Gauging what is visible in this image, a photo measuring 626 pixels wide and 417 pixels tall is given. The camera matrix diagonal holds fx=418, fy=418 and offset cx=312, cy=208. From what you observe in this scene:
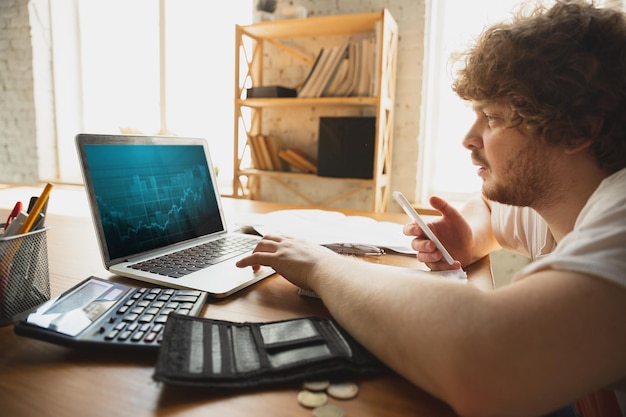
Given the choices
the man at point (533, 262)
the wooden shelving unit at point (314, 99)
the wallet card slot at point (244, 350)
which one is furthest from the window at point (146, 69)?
the wallet card slot at point (244, 350)

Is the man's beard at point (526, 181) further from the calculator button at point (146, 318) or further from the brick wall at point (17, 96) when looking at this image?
the brick wall at point (17, 96)

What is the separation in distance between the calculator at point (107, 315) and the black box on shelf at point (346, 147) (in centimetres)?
174

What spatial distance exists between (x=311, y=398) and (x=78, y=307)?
316 mm

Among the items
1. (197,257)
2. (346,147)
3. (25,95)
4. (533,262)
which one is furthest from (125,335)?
(25,95)

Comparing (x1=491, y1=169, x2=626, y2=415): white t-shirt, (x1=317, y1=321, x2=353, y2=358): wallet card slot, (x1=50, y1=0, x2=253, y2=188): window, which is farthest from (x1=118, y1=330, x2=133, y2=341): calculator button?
(x1=50, y1=0, x2=253, y2=188): window

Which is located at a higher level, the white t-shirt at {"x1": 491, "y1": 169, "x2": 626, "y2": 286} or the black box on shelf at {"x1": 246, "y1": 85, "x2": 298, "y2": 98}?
the black box on shelf at {"x1": 246, "y1": 85, "x2": 298, "y2": 98}

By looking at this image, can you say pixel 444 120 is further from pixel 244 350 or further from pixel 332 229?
pixel 244 350

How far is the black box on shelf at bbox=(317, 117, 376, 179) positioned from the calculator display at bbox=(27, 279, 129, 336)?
5.82 feet

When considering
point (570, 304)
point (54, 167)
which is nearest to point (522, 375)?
point (570, 304)

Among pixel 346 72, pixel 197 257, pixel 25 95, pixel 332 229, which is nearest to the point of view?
pixel 197 257

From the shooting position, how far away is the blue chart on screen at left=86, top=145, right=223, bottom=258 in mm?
715

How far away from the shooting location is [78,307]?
1.68ft

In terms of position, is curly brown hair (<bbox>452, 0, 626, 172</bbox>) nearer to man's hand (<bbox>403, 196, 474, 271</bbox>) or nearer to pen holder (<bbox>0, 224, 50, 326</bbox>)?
man's hand (<bbox>403, 196, 474, 271</bbox>)

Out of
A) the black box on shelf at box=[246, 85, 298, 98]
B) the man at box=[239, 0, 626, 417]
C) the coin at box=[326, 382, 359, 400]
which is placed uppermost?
the black box on shelf at box=[246, 85, 298, 98]
